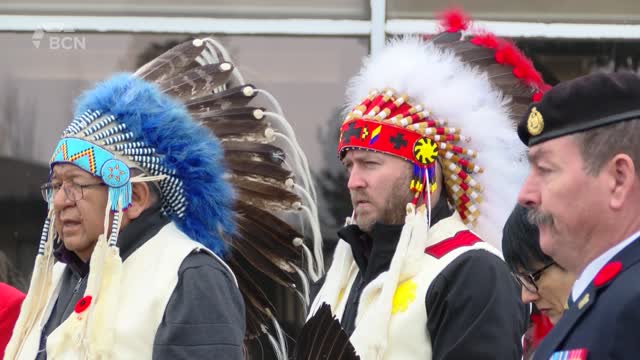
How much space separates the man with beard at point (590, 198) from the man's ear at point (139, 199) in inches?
65.0

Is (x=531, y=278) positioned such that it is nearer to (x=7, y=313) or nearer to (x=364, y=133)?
(x=364, y=133)

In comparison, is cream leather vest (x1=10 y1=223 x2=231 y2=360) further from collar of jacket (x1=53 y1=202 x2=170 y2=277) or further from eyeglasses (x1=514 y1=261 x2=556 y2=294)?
eyeglasses (x1=514 y1=261 x2=556 y2=294)

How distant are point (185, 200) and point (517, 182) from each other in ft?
4.10

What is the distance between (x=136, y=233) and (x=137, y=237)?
1cm

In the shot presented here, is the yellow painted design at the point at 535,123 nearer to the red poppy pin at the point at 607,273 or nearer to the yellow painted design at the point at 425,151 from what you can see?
the red poppy pin at the point at 607,273

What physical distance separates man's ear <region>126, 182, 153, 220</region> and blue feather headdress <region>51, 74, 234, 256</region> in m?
0.05

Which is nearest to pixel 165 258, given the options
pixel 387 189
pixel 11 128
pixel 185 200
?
pixel 185 200

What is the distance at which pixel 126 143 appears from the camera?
3746 mm

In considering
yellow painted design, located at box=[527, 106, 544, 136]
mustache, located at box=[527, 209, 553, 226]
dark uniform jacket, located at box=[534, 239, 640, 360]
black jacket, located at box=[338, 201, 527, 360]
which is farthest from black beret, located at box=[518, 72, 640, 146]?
black jacket, located at box=[338, 201, 527, 360]

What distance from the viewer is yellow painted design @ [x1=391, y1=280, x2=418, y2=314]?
3.77m

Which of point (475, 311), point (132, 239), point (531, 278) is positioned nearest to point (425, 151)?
point (475, 311)


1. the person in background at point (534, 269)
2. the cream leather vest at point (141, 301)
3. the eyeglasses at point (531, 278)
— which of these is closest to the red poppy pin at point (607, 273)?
the person in background at point (534, 269)

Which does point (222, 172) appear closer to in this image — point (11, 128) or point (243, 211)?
point (243, 211)

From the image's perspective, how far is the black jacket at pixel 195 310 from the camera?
3.37 metres
